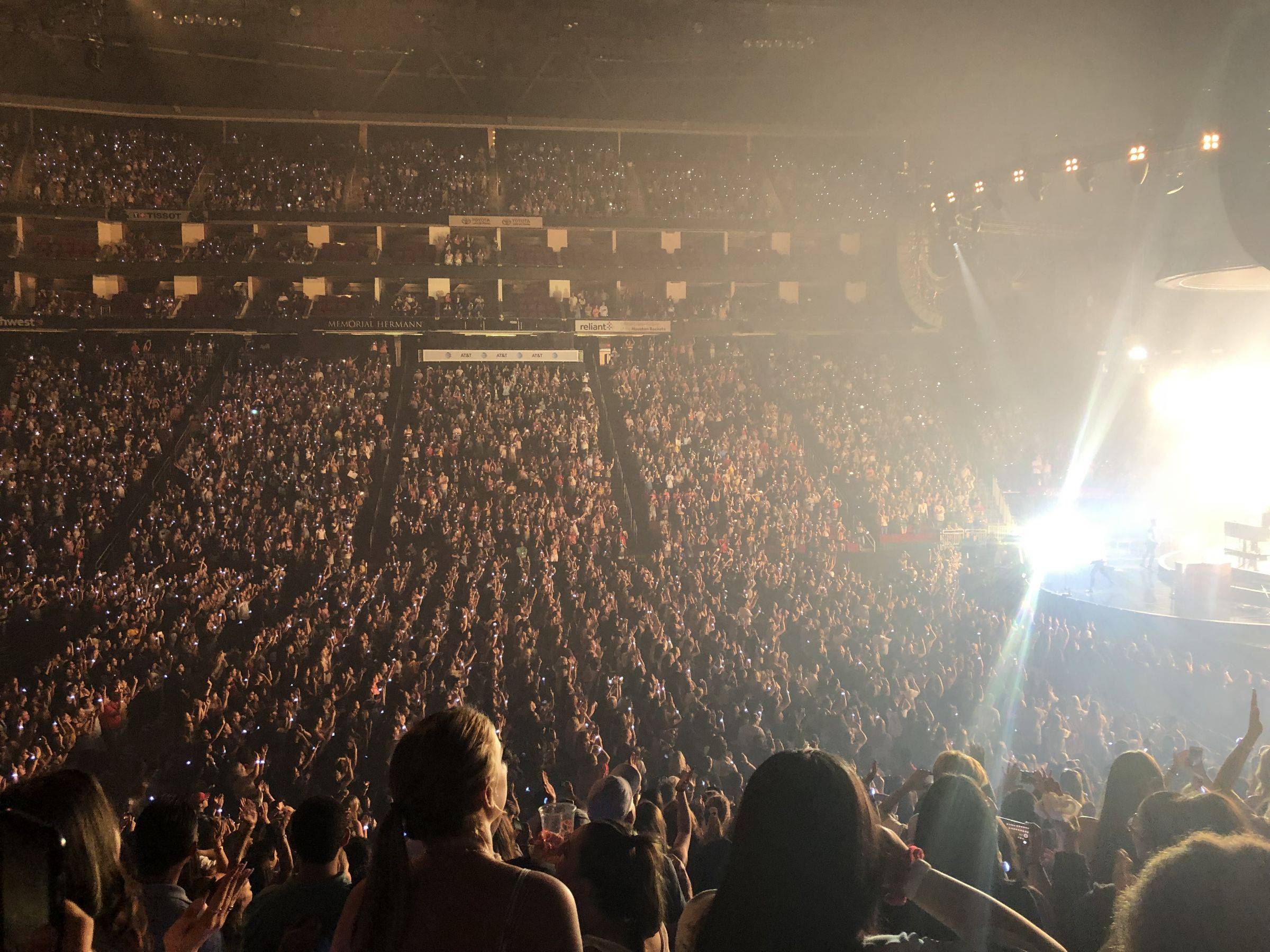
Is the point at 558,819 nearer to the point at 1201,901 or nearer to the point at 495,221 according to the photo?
the point at 1201,901

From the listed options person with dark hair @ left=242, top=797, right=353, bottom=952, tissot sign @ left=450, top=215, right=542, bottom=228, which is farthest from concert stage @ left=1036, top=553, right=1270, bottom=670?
tissot sign @ left=450, top=215, right=542, bottom=228

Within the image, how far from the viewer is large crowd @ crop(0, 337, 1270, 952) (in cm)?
158

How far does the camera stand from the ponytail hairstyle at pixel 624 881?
207cm

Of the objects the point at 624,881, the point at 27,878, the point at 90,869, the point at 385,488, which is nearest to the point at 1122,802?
the point at 624,881

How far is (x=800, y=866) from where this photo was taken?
1518 mm

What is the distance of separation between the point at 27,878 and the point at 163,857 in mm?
771

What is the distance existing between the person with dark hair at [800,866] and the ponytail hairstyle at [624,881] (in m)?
0.45

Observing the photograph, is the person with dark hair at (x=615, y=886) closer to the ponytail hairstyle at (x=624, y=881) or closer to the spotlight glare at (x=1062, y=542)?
the ponytail hairstyle at (x=624, y=881)

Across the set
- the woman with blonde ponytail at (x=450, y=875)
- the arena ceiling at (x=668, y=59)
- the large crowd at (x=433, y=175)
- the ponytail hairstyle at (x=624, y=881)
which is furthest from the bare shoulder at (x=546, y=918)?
the large crowd at (x=433, y=175)

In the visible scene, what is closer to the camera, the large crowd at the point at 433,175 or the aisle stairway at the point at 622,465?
the aisle stairway at the point at 622,465

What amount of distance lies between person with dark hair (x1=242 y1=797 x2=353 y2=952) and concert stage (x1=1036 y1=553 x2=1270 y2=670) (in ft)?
51.5

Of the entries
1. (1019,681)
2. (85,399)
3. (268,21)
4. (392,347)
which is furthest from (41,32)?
(1019,681)

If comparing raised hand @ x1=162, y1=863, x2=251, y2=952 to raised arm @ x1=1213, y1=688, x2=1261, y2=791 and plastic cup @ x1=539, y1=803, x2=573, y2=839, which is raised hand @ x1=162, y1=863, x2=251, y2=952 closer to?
plastic cup @ x1=539, y1=803, x2=573, y2=839

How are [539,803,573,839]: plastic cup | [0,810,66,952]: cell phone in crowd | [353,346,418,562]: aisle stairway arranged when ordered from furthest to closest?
1. [353,346,418,562]: aisle stairway
2. [539,803,573,839]: plastic cup
3. [0,810,66,952]: cell phone in crowd
